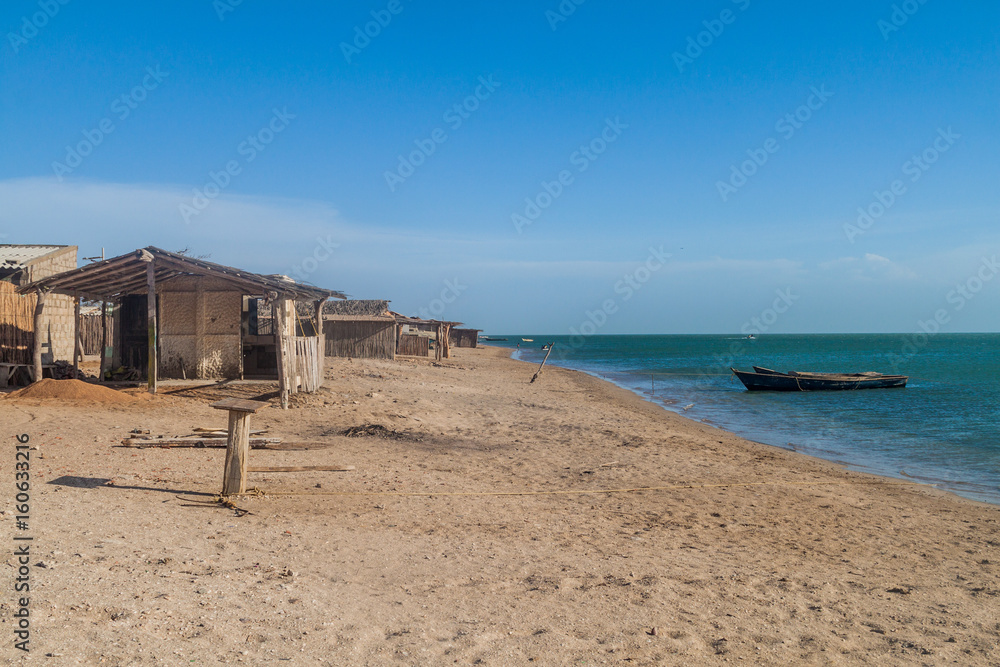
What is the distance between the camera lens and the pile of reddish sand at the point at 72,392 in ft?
42.1

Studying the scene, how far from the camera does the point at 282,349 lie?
14070 millimetres

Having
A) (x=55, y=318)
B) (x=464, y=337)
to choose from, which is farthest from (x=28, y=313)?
(x=464, y=337)

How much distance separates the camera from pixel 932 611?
5523mm

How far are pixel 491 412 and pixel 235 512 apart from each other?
10.5 metres

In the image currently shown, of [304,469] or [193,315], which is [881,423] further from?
[193,315]

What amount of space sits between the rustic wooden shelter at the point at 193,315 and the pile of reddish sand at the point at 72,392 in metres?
1.78

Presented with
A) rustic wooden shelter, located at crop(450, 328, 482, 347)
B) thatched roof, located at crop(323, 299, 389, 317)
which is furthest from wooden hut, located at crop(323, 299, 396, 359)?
rustic wooden shelter, located at crop(450, 328, 482, 347)

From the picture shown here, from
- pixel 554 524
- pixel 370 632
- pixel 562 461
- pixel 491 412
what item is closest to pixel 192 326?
pixel 491 412

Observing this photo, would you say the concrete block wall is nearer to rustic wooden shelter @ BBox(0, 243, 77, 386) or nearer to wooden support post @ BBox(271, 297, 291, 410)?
rustic wooden shelter @ BBox(0, 243, 77, 386)

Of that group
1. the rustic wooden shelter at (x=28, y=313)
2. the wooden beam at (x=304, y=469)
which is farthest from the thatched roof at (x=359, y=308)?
the wooden beam at (x=304, y=469)

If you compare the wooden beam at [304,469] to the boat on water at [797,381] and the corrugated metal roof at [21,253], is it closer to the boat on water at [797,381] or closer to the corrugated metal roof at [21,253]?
the corrugated metal roof at [21,253]

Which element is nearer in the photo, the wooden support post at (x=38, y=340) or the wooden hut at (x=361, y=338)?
the wooden support post at (x=38, y=340)

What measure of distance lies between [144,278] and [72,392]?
12.3ft

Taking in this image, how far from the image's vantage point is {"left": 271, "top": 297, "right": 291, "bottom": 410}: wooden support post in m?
13.9
